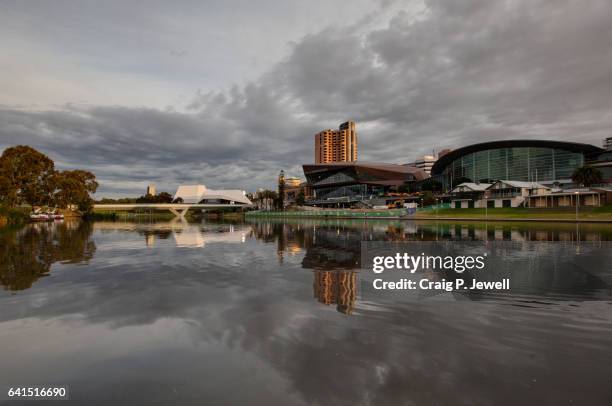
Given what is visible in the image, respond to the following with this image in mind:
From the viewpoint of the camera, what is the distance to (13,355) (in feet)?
21.2

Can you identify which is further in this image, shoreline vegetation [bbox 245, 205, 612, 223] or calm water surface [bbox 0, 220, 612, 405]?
shoreline vegetation [bbox 245, 205, 612, 223]

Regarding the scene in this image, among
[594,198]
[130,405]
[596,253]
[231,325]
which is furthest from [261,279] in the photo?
[594,198]

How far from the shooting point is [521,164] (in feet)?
374

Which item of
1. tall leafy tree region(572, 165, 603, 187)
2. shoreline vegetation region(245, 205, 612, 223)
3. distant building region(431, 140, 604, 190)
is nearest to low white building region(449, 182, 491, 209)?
shoreline vegetation region(245, 205, 612, 223)

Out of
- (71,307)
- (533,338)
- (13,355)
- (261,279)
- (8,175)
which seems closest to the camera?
(13,355)

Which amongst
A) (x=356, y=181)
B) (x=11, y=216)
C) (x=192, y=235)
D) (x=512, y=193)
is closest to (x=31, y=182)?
(x=11, y=216)

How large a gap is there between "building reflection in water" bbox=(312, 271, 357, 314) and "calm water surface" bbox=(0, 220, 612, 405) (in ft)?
0.24

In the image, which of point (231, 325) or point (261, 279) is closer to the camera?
point (231, 325)

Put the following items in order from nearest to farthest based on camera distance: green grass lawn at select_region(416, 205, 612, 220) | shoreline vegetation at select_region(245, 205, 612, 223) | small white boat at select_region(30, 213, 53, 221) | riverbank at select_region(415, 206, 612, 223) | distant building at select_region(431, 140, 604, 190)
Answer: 1. riverbank at select_region(415, 206, 612, 223)
2. shoreline vegetation at select_region(245, 205, 612, 223)
3. green grass lawn at select_region(416, 205, 612, 220)
4. small white boat at select_region(30, 213, 53, 221)
5. distant building at select_region(431, 140, 604, 190)

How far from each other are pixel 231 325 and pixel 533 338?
664 cm

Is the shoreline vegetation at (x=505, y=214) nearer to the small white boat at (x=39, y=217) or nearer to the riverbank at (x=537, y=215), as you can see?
the riverbank at (x=537, y=215)

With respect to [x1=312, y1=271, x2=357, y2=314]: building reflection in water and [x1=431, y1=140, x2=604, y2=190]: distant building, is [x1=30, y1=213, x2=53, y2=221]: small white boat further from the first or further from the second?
[x1=431, y1=140, x2=604, y2=190]: distant building

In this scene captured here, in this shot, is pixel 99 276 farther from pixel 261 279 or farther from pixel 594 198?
pixel 594 198

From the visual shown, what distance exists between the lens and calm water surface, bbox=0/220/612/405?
510 cm
